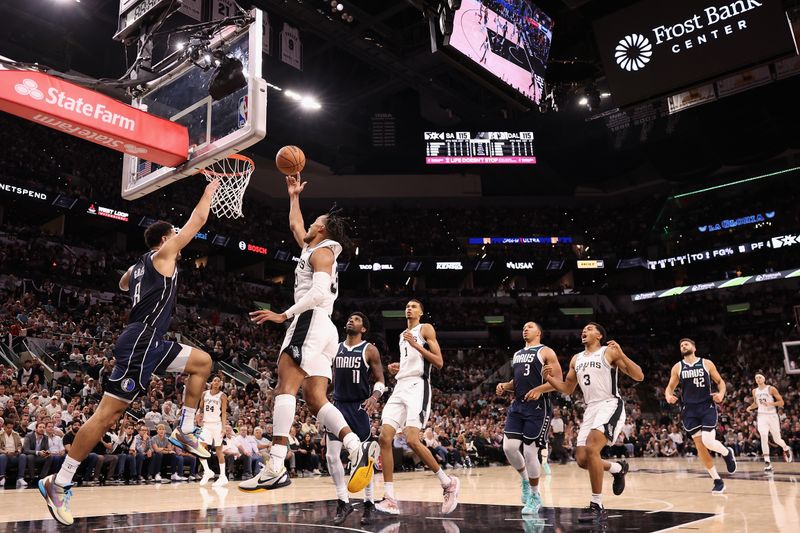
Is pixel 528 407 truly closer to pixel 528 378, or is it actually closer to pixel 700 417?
pixel 528 378

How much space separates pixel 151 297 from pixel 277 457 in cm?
169

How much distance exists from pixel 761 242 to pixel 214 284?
26557mm

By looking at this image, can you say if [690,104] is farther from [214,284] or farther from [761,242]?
[761,242]

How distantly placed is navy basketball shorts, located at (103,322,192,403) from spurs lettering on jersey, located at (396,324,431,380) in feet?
7.90

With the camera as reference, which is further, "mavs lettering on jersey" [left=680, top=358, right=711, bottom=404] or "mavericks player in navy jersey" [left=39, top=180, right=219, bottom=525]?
"mavs lettering on jersey" [left=680, top=358, right=711, bottom=404]

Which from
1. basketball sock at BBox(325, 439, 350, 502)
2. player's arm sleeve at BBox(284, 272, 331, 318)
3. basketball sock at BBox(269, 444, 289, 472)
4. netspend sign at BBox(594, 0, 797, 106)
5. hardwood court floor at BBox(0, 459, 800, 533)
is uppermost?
netspend sign at BBox(594, 0, 797, 106)

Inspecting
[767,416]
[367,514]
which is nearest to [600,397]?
[367,514]

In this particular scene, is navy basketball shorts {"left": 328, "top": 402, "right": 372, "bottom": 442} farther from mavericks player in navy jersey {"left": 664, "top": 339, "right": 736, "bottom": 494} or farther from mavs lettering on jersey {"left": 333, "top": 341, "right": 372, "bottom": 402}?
mavericks player in navy jersey {"left": 664, "top": 339, "right": 736, "bottom": 494}

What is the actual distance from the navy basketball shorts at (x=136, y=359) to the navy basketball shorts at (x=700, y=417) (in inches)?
293

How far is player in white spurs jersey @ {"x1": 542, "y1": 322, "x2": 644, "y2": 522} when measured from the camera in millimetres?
6105

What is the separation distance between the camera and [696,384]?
371 inches

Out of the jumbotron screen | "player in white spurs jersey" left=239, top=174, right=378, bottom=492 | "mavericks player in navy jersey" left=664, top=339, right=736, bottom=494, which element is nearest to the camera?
"player in white spurs jersey" left=239, top=174, right=378, bottom=492

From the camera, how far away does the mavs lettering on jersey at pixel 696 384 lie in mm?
9352

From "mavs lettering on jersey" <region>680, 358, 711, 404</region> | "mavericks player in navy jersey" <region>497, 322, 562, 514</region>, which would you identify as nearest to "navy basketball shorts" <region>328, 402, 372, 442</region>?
"mavericks player in navy jersey" <region>497, 322, 562, 514</region>
